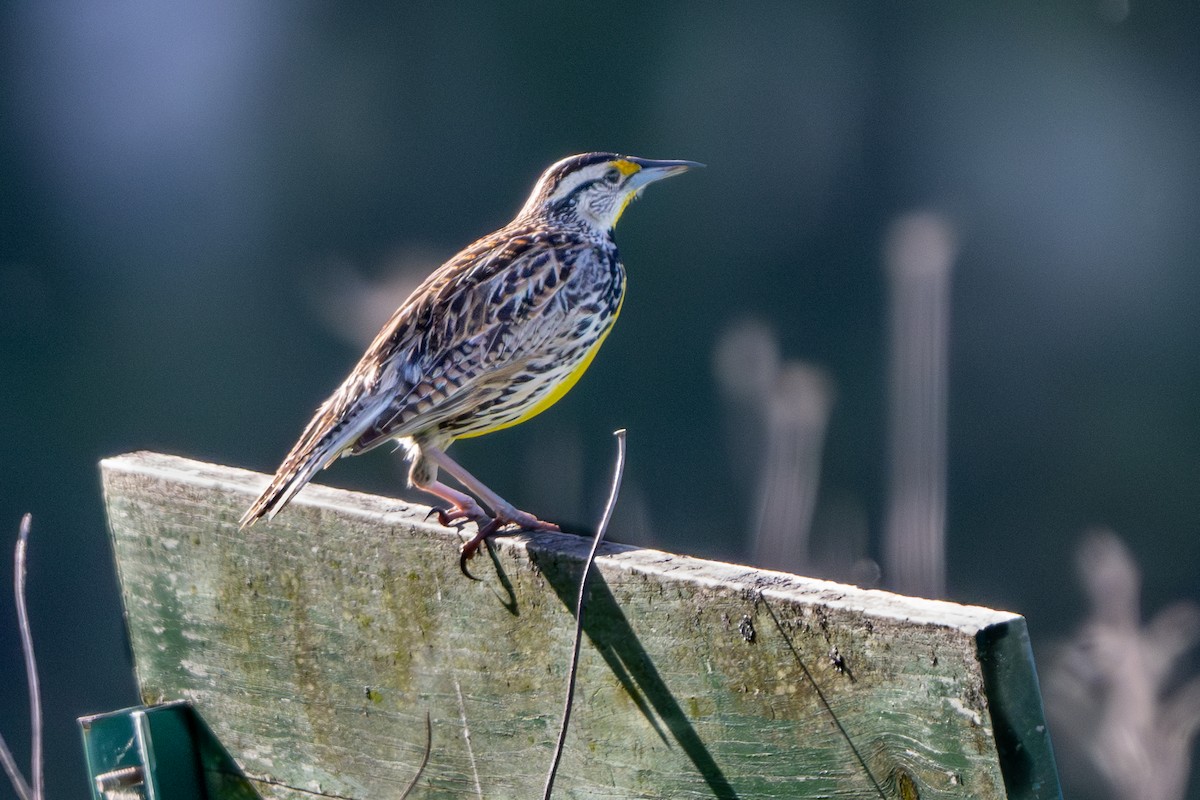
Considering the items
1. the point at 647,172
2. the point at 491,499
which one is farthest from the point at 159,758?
the point at 647,172

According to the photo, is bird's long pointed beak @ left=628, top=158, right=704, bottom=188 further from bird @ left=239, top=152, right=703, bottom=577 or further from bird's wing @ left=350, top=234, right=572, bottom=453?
bird's wing @ left=350, top=234, right=572, bottom=453

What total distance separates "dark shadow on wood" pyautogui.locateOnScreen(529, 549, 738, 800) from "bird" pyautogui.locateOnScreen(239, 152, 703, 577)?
0.97m

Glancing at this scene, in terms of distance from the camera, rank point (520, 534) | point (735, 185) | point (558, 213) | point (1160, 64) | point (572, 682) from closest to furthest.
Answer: point (572, 682) → point (520, 534) → point (558, 213) → point (1160, 64) → point (735, 185)

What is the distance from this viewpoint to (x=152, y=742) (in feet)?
6.73

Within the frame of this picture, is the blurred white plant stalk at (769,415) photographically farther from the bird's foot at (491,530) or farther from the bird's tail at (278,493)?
the bird's tail at (278,493)

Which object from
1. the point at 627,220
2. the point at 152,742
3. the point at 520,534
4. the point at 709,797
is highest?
→ the point at 627,220

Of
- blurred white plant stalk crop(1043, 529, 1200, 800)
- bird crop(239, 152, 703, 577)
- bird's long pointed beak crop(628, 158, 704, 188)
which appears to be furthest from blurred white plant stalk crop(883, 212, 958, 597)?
bird crop(239, 152, 703, 577)

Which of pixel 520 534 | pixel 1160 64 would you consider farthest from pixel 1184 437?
pixel 520 534

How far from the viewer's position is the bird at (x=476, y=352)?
9.48ft

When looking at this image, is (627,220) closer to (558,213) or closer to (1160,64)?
(558,213)

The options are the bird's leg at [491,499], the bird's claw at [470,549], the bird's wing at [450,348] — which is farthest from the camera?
the bird's wing at [450,348]

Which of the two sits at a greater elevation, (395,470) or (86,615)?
(395,470)

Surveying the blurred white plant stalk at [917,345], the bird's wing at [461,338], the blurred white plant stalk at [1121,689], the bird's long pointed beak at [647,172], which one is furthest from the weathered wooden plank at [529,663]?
the blurred white plant stalk at [917,345]

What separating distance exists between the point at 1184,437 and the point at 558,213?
1938 millimetres
